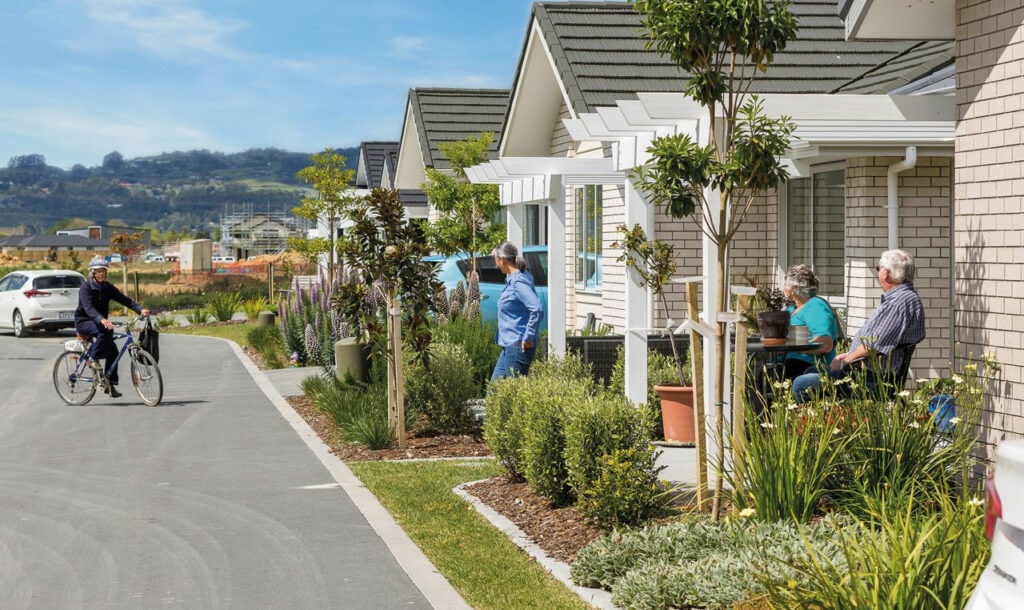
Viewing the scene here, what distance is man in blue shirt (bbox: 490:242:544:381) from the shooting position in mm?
12688

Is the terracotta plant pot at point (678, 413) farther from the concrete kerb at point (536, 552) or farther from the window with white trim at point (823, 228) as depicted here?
the window with white trim at point (823, 228)

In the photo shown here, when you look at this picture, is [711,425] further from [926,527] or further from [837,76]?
[837,76]

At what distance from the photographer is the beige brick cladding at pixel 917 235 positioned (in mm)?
12750

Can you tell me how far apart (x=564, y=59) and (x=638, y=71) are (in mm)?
1104

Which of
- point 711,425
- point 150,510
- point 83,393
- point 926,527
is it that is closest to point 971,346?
point 711,425

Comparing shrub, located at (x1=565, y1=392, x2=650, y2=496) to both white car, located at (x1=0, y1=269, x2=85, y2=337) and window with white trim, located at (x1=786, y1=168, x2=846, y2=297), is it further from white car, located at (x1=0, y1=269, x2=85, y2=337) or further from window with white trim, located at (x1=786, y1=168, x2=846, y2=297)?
white car, located at (x1=0, y1=269, x2=85, y2=337)

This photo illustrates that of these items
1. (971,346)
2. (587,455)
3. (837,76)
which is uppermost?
Result: (837,76)

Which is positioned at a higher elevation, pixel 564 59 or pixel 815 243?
pixel 564 59

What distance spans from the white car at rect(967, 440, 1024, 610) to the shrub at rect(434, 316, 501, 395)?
11.7 metres

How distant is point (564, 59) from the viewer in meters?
17.9

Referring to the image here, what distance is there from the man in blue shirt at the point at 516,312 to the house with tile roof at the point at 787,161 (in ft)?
1.78

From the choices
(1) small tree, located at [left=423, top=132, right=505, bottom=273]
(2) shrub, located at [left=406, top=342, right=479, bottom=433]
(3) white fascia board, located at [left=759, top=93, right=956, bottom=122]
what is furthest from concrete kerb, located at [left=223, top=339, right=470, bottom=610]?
(1) small tree, located at [left=423, top=132, right=505, bottom=273]

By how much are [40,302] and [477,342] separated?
19.8 meters

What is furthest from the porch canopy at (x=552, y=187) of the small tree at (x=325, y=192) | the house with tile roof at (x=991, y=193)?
the small tree at (x=325, y=192)
